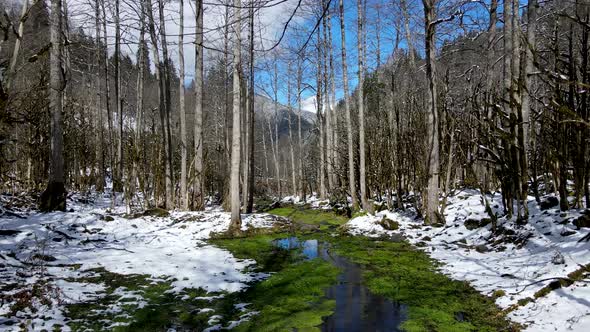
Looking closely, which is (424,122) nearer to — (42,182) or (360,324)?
(360,324)

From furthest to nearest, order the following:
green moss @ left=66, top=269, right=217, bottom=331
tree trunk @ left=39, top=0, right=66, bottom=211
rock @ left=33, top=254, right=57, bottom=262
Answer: tree trunk @ left=39, top=0, right=66, bottom=211 < rock @ left=33, top=254, right=57, bottom=262 < green moss @ left=66, top=269, right=217, bottom=331

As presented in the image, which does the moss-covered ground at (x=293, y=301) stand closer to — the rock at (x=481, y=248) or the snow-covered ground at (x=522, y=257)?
the snow-covered ground at (x=522, y=257)

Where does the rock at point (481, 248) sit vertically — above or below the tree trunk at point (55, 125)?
below

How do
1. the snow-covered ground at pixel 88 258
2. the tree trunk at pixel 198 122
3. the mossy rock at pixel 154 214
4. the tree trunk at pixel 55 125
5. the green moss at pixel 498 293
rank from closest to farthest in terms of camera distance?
the snow-covered ground at pixel 88 258 < the green moss at pixel 498 293 < the tree trunk at pixel 55 125 < the mossy rock at pixel 154 214 < the tree trunk at pixel 198 122

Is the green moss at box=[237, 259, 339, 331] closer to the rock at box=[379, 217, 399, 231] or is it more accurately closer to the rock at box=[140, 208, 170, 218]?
the rock at box=[379, 217, 399, 231]

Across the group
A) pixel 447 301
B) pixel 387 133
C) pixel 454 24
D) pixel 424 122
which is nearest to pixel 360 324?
pixel 447 301

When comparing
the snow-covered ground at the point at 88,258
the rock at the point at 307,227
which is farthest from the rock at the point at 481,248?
the rock at the point at 307,227

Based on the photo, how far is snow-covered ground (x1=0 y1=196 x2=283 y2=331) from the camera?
451 cm

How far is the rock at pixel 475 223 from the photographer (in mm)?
8124

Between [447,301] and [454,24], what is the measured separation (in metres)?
9.65

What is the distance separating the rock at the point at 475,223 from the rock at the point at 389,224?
2205mm

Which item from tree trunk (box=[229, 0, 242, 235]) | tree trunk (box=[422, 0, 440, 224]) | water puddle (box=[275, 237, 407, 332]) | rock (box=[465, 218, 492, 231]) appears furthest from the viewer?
tree trunk (box=[229, 0, 242, 235])

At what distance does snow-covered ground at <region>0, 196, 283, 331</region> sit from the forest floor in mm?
24

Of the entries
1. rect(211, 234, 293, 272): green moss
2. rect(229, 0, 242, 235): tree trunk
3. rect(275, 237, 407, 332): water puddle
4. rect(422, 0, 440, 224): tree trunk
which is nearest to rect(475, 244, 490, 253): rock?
rect(275, 237, 407, 332): water puddle
